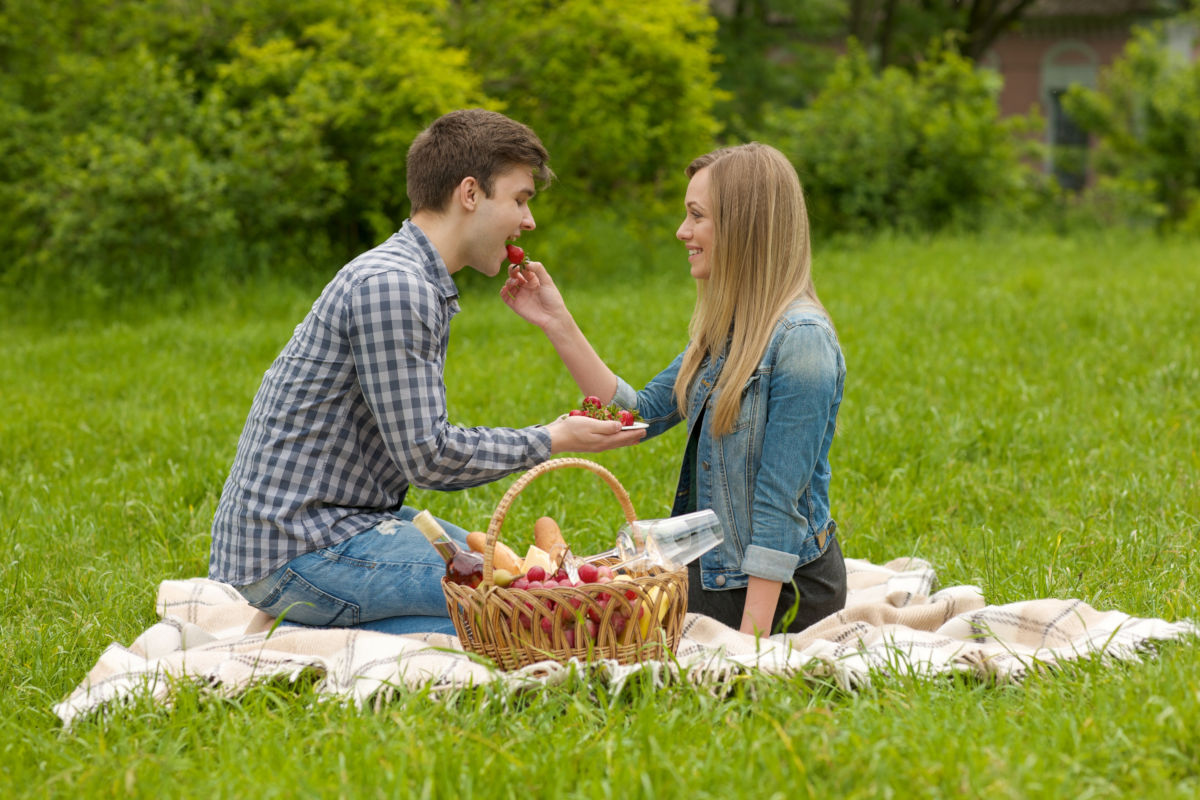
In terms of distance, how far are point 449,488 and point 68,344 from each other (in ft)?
22.4

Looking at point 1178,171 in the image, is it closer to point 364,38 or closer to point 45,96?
point 364,38

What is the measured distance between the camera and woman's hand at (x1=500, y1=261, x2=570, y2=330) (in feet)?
13.9

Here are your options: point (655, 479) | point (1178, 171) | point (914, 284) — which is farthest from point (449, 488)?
point (1178, 171)

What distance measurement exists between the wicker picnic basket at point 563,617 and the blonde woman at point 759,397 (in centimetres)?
51

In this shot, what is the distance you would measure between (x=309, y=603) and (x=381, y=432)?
0.61 meters

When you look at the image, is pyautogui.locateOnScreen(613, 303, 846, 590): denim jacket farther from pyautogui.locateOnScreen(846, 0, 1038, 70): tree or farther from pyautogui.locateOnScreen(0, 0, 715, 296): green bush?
pyautogui.locateOnScreen(846, 0, 1038, 70): tree

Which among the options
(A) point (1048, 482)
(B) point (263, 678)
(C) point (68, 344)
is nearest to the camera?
(B) point (263, 678)

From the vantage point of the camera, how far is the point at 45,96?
12266 mm

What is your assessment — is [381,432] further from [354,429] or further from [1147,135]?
[1147,135]

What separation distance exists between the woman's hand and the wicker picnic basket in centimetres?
106

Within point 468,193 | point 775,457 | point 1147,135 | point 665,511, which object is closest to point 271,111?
point 665,511

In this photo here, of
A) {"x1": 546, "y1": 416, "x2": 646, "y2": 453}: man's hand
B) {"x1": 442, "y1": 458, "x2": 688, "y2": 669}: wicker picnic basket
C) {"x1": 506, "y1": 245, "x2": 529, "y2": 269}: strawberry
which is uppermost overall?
{"x1": 506, "y1": 245, "x2": 529, "y2": 269}: strawberry

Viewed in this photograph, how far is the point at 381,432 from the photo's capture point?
3.57 m

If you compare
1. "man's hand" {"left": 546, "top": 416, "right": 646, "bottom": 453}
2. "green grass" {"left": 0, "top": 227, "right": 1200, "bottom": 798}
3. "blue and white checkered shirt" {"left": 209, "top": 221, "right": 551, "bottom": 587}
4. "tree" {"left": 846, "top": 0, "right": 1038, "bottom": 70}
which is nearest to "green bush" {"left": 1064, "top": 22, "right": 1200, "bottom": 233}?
"tree" {"left": 846, "top": 0, "right": 1038, "bottom": 70}
